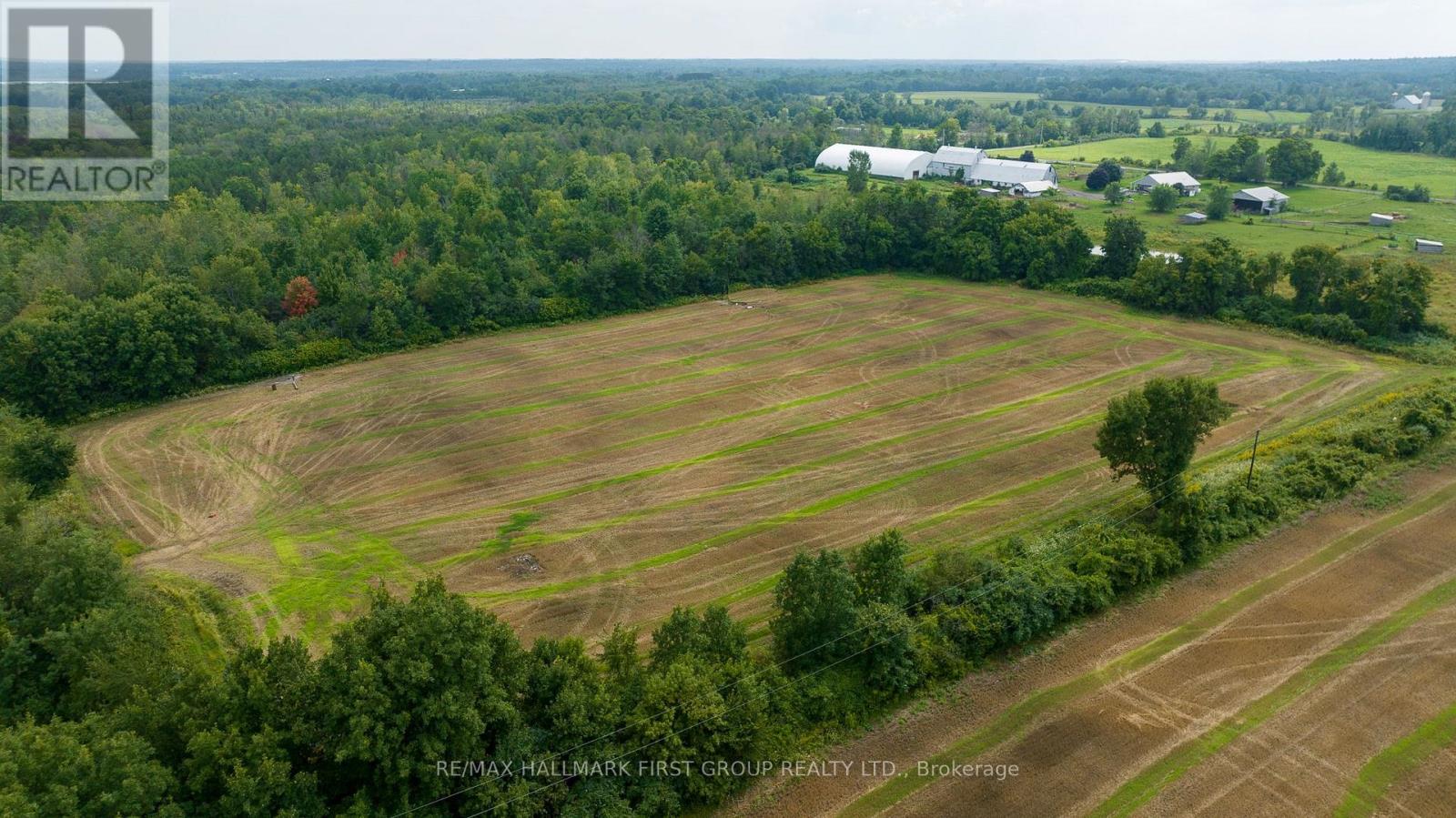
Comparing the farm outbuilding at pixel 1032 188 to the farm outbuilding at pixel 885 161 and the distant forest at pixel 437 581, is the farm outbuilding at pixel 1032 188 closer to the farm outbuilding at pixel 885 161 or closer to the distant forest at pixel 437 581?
the farm outbuilding at pixel 885 161

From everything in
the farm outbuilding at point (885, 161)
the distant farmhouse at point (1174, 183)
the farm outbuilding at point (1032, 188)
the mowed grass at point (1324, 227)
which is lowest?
the mowed grass at point (1324, 227)

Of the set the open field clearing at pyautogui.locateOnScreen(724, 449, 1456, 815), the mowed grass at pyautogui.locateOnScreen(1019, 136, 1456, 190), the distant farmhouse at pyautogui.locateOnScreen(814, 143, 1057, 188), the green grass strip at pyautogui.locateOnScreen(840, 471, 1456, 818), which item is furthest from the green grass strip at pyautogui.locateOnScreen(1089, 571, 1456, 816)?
the mowed grass at pyautogui.locateOnScreen(1019, 136, 1456, 190)

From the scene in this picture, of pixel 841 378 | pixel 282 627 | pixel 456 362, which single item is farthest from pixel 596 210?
pixel 282 627

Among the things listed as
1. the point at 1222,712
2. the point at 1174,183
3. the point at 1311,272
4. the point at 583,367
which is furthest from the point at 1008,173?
the point at 1222,712

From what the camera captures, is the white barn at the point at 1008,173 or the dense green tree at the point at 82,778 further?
the white barn at the point at 1008,173

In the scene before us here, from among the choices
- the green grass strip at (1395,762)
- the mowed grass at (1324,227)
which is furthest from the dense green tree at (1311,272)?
the green grass strip at (1395,762)

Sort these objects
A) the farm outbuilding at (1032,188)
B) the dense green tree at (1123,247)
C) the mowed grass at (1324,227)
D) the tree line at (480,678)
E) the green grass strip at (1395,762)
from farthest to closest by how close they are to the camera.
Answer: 1. the farm outbuilding at (1032,188)
2. the mowed grass at (1324,227)
3. the dense green tree at (1123,247)
4. the green grass strip at (1395,762)
5. the tree line at (480,678)

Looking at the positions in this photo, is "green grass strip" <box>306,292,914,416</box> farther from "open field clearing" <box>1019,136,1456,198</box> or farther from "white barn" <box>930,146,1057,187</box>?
"open field clearing" <box>1019,136,1456,198</box>
